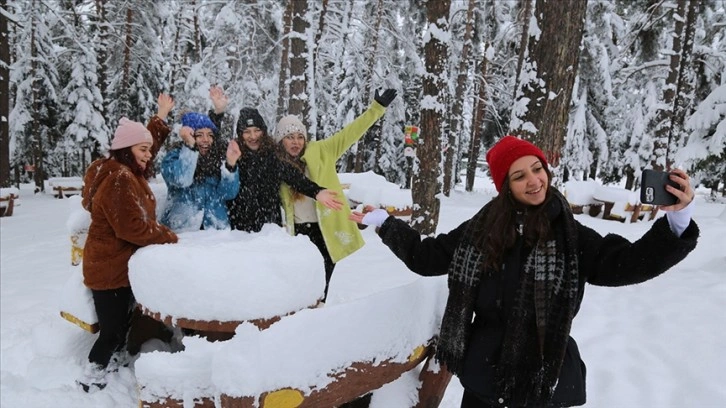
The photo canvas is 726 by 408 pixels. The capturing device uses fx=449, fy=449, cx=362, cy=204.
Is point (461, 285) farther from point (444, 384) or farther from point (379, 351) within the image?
point (444, 384)

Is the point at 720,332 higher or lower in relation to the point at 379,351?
lower

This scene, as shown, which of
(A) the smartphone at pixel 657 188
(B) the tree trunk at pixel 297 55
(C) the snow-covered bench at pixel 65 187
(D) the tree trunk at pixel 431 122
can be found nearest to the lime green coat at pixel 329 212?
(A) the smartphone at pixel 657 188

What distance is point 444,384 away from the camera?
2553mm

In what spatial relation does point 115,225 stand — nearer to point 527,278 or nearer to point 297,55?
point 527,278

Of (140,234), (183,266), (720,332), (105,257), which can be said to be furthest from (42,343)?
(720,332)

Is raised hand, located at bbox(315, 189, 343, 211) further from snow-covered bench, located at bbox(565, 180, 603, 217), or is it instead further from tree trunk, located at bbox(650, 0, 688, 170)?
snow-covered bench, located at bbox(565, 180, 603, 217)

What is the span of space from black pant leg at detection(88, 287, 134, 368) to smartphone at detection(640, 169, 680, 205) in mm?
3380

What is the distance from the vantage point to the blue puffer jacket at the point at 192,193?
3498 mm

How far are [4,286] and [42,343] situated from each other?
3180mm

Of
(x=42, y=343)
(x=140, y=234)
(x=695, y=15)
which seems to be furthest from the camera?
(x=695, y=15)

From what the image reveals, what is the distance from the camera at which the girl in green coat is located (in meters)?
3.82

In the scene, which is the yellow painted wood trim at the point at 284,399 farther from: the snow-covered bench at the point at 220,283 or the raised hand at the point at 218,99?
the raised hand at the point at 218,99

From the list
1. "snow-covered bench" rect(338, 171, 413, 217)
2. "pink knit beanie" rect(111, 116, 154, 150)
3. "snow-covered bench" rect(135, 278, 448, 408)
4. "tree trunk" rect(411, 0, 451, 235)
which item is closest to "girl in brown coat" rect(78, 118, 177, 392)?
"pink knit beanie" rect(111, 116, 154, 150)

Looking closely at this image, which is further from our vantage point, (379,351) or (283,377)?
(379,351)
